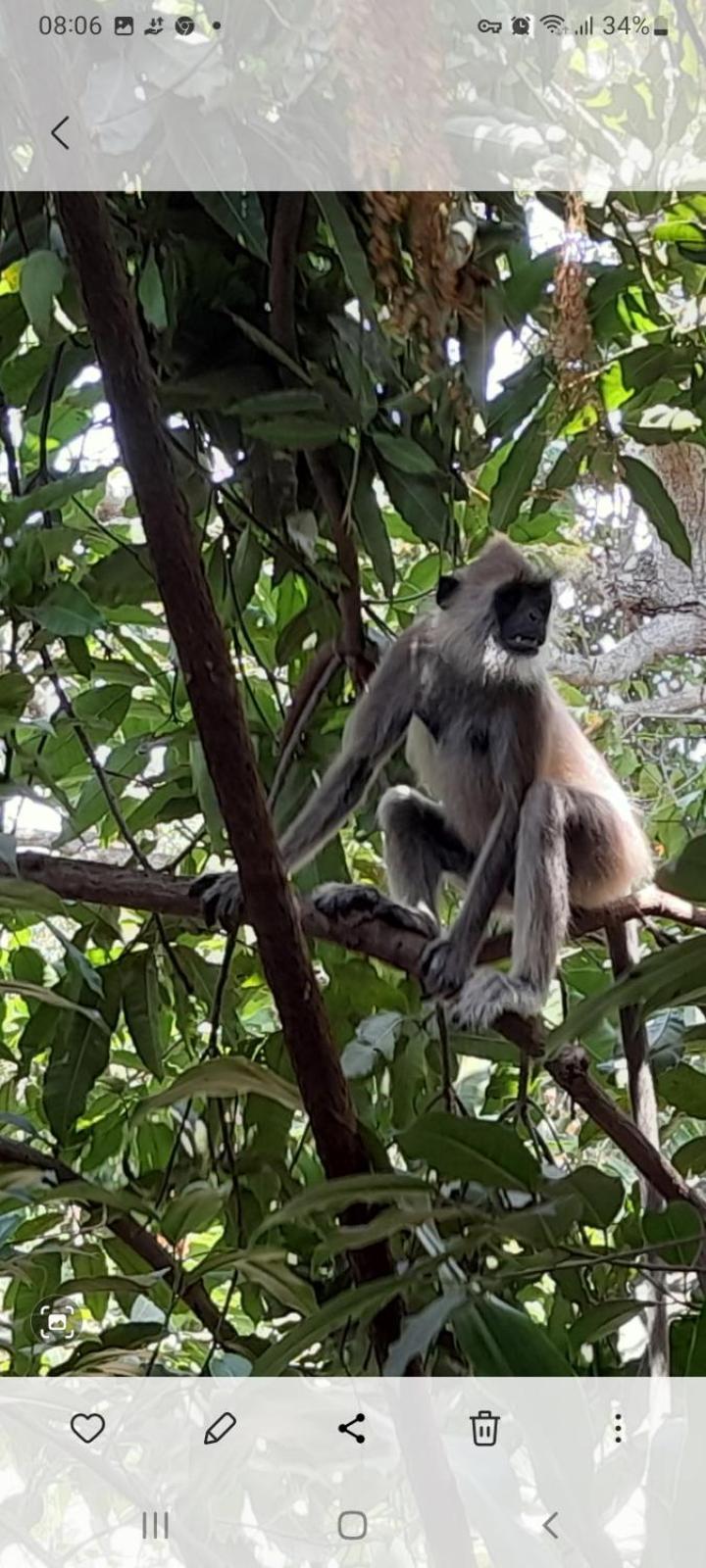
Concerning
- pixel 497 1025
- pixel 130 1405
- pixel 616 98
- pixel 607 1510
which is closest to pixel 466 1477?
pixel 607 1510

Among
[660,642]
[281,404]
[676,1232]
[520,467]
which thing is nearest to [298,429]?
[281,404]

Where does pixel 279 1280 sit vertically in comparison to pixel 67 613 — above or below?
below

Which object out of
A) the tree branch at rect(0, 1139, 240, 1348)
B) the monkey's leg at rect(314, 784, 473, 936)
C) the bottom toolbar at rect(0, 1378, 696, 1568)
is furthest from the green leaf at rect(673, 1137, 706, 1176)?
the monkey's leg at rect(314, 784, 473, 936)

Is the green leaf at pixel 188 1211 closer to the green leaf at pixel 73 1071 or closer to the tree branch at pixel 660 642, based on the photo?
the green leaf at pixel 73 1071

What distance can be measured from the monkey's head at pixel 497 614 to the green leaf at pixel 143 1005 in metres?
0.28

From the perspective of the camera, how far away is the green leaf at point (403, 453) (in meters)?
0.77

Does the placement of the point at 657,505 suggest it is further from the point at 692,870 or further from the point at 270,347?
the point at 692,870

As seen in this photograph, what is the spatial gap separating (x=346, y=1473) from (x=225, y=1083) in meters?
0.16

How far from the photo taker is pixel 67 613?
0.72m

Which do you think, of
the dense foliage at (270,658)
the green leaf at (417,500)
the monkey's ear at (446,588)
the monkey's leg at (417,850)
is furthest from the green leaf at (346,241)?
the monkey's leg at (417,850)

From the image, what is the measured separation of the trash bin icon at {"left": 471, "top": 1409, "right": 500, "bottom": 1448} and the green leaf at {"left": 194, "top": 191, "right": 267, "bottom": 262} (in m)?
0.52

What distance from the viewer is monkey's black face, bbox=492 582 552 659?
0.93 meters

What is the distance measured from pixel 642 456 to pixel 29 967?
1.47 feet

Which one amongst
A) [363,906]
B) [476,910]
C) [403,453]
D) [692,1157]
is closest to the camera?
[692,1157]
